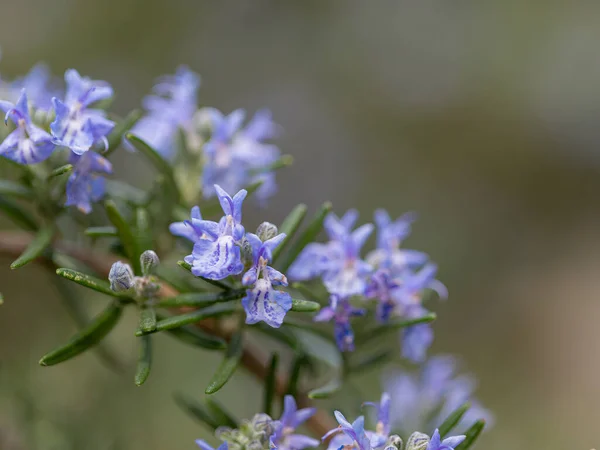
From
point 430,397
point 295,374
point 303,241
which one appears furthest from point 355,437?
point 430,397

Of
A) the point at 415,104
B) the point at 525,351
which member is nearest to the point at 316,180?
the point at 415,104

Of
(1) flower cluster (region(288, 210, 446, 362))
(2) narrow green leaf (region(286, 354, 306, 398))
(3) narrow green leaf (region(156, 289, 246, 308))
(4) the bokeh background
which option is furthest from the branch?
(4) the bokeh background

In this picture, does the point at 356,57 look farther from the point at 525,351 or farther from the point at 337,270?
the point at 337,270

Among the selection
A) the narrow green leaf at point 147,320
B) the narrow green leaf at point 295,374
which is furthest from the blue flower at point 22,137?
the narrow green leaf at point 295,374

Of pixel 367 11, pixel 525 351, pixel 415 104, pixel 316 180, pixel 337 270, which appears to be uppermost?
pixel 367 11

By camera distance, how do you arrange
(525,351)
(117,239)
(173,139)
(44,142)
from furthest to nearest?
(525,351)
(173,139)
(117,239)
(44,142)

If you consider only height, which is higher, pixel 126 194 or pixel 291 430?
pixel 126 194

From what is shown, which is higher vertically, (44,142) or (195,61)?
(195,61)

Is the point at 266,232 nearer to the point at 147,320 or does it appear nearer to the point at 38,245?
the point at 147,320
